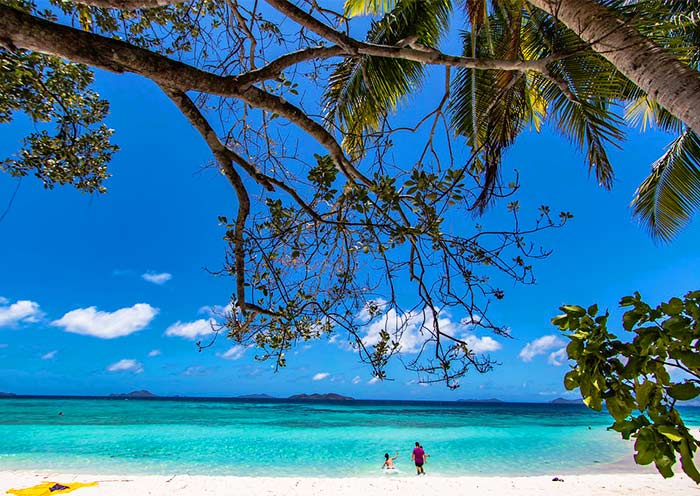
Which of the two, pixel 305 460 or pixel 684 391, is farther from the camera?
pixel 305 460

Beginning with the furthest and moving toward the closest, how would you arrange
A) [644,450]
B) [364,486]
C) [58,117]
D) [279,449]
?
1. [279,449]
2. [364,486]
3. [58,117]
4. [644,450]

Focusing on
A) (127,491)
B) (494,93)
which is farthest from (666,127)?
(127,491)

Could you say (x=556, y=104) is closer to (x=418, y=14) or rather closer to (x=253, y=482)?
(x=418, y=14)

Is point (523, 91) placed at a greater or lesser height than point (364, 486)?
greater

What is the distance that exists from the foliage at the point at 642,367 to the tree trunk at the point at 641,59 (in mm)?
1693

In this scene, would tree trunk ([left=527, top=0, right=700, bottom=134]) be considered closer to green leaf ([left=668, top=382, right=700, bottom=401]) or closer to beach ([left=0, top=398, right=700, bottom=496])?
green leaf ([left=668, top=382, right=700, bottom=401])

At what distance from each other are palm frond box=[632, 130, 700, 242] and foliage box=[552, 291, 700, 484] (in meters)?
6.99

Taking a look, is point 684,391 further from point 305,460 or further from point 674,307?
point 305,460

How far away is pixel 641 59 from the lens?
8.93ft

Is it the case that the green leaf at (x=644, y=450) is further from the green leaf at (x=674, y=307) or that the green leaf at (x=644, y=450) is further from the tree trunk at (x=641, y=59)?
the tree trunk at (x=641, y=59)

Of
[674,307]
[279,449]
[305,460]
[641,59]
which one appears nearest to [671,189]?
[641,59]

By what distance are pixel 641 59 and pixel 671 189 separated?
17.7 ft

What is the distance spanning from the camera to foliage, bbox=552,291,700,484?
3.39ft

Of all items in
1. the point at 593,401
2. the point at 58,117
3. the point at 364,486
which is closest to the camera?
the point at 593,401
